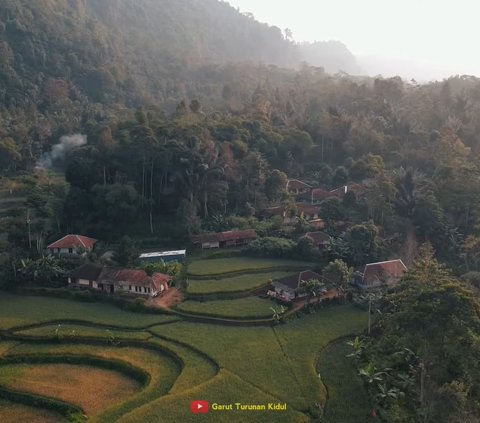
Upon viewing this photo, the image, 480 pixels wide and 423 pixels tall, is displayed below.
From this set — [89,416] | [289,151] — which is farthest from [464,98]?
[89,416]

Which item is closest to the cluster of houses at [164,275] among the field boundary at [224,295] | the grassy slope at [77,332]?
the field boundary at [224,295]

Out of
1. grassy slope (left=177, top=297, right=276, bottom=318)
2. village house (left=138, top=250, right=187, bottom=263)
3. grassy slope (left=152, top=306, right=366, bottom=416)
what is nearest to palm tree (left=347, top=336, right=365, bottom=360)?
grassy slope (left=152, top=306, right=366, bottom=416)

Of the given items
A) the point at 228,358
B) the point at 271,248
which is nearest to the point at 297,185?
the point at 271,248

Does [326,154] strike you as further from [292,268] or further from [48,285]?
[48,285]

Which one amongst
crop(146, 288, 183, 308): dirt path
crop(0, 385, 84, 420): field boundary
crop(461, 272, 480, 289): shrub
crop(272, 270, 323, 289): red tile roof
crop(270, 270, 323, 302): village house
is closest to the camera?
crop(0, 385, 84, 420): field boundary

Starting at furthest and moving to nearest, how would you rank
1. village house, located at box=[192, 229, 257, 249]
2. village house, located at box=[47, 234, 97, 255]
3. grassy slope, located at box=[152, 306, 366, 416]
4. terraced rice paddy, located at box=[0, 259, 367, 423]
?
village house, located at box=[192, 229, 257, 249] → village house, located at box=[47, 234, 97, 255] → grassy slope, located at box=[152, 306, 366, 416] → terraced rice paddy, located at box=[0, 259, 367, 423]

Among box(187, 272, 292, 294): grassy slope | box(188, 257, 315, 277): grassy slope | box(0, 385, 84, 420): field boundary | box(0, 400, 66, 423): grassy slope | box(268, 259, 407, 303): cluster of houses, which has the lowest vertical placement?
box(0, 400, 66, 423): grassy slope

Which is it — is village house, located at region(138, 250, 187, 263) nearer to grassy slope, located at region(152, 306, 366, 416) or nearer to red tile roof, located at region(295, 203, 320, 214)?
grassy slope, located at region(152, 306, 366, 416)

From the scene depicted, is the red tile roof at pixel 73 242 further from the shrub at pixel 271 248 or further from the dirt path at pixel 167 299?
the shrub at pixel 271 248
